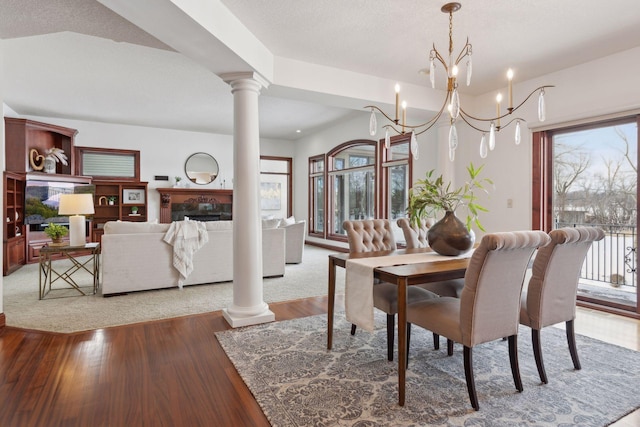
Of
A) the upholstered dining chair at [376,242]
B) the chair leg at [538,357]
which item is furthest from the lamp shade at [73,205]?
the chair leg at [538,357]

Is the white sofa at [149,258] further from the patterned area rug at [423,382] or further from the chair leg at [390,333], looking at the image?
the chair leg at [390,333]

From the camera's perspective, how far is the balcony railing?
377 centimetres

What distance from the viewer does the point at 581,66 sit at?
12.6 feet

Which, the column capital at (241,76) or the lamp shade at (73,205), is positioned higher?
the column capital at (241,76)

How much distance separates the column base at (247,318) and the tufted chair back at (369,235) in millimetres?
1060

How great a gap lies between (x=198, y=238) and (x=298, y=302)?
1.61m

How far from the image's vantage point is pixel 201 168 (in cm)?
907

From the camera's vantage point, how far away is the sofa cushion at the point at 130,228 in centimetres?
423

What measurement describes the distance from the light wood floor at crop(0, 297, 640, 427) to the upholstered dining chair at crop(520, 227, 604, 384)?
58 centimetres

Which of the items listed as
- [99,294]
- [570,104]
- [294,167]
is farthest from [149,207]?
[570,104]

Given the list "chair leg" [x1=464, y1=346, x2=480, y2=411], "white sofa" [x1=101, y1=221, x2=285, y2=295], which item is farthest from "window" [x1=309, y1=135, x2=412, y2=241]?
"chair leg" [x1=464, y1=346, x2=480, y2=411]

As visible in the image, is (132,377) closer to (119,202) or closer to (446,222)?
(446,222)

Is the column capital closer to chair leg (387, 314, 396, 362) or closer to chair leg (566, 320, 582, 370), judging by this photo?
chair leg (387, 314, 396, 362)

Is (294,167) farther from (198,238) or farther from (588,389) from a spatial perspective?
(588,389)
